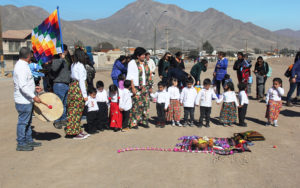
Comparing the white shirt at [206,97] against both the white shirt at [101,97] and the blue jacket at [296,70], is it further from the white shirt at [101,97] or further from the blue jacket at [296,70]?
the blue jacket at [296,70]

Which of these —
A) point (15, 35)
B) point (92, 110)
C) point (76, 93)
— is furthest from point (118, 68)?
point (15, 35)

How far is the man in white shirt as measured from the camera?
553 cm

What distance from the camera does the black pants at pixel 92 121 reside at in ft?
23.7

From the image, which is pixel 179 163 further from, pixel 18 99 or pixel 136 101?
pixel 18 99

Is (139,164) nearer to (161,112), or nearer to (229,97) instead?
(161,112)

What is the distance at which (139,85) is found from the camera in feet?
24.6

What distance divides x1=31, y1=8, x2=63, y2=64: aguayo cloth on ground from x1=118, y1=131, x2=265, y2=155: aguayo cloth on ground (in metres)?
2.90

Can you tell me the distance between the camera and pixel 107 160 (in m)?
5.45

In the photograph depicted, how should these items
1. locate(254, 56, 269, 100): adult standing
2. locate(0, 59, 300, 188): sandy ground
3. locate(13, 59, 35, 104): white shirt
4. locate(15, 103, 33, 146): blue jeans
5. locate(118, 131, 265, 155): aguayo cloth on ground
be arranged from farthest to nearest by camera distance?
locate(254, 56, 269, 100): adult standing
locate(118, 131, 265, 155): aguayo cloth on ground
locate(15, 103, 33, 146): blue jeans
locate(13, 59, 35, 104): white shirt
locate(0, 59, 300, 188): sandy ground

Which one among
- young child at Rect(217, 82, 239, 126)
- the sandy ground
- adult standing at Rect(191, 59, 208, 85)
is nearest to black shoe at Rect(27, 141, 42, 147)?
the sandy ground

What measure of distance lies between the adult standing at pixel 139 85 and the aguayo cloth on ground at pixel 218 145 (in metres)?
1.51

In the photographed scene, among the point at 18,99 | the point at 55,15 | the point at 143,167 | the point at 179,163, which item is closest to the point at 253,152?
the point at 179,163

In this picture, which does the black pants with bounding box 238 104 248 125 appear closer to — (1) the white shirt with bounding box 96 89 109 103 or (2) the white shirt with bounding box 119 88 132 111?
(2) the white shirt with bounding box 119 88 132 111

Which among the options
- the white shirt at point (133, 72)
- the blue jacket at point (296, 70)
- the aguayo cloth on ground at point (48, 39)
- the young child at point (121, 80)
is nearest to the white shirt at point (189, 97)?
the white shirt at point (133, 72)
